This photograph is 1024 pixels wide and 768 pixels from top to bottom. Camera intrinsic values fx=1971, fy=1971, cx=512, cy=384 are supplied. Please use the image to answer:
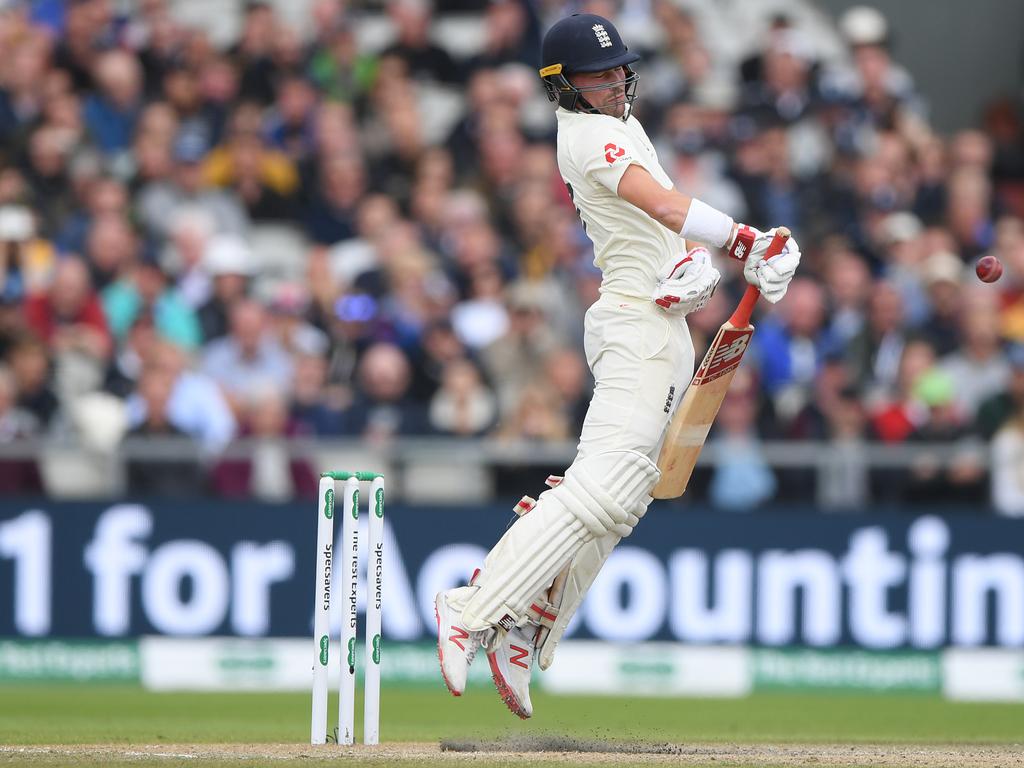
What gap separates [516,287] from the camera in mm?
13547

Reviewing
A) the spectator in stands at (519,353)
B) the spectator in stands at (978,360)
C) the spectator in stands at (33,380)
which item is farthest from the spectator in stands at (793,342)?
the spectator in stands at (33,380)

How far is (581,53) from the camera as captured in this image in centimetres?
767

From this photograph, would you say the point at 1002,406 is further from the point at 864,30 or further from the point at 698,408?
the point at 698,408

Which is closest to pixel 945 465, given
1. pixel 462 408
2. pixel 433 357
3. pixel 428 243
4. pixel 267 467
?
pixel 462 408

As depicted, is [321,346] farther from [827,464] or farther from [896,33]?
[896,33]

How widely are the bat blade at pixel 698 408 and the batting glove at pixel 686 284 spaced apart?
177 millimetres

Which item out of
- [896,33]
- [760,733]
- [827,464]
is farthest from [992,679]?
[896,33]

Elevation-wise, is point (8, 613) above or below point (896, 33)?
below

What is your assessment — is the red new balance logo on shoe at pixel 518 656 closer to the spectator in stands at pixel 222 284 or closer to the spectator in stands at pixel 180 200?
the spectator in stands at pixel 222 284

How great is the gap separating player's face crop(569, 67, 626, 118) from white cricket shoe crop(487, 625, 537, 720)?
2.10 m

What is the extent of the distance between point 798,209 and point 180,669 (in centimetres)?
578

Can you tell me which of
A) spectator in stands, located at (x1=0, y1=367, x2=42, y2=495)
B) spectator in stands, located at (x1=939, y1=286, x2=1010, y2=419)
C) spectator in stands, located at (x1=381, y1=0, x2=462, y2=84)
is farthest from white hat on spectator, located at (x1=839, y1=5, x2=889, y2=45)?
spectator in stands, located at (x1=0, y1=367, x2=42, y2=495)

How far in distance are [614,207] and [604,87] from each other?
0.48 metres

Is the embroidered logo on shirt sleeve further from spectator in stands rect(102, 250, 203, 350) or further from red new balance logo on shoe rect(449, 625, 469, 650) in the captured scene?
spectator in stands rect(102, 250, 203, 350)
